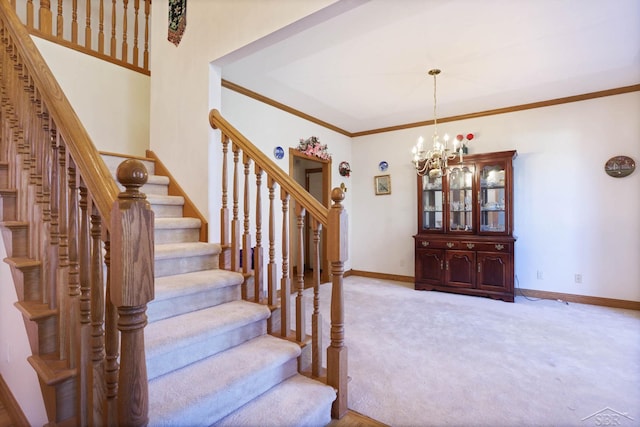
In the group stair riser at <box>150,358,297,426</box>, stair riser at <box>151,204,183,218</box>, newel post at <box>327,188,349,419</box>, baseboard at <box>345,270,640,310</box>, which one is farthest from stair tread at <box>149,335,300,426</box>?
baseboard at <box>345,270,640,310</box>

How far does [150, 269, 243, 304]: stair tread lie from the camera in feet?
5.67

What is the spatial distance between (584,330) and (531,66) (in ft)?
8.71

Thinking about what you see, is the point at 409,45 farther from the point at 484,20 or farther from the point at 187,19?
the point at 187,19

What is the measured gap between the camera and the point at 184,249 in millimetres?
2098

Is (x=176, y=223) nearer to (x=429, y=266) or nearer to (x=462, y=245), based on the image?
(x=429, y=266)

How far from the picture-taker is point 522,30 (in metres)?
2.53

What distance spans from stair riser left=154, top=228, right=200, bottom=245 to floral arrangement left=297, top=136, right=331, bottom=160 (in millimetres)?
2450

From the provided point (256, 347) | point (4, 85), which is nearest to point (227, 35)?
point (4, 85)

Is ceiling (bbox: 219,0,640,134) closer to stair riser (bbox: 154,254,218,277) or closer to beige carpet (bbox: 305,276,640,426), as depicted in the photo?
stair riser (bbox: 154,254,218,277)

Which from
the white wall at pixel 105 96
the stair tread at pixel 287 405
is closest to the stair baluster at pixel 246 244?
the stair tread at pixel 287 405

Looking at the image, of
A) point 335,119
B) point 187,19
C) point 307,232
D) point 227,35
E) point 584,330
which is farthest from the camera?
point 307,232

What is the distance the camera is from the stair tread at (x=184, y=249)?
1.99m

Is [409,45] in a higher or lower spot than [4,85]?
higher

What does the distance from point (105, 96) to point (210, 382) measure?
299cm
